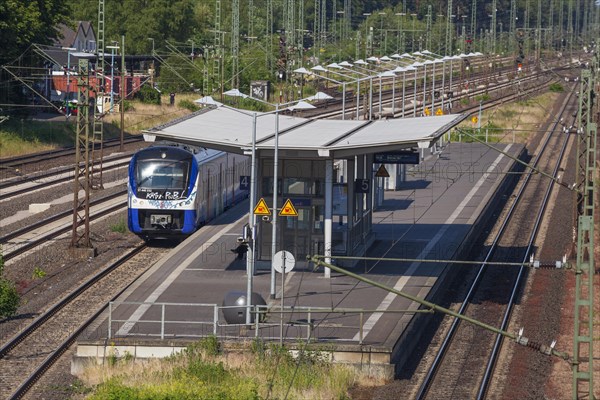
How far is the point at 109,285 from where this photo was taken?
32469 mm

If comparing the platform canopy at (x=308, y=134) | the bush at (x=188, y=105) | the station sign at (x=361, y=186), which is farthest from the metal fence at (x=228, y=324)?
the bush at (x=188, y=105)

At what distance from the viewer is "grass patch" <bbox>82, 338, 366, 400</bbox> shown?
21.8m

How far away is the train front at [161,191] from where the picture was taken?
36.9m

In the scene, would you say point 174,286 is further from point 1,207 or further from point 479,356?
point 1,207

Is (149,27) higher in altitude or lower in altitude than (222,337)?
higher

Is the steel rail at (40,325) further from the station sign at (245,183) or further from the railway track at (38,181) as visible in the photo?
the railway track at (38,181)

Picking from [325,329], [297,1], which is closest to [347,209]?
[325,329]

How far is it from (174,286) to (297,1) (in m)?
140

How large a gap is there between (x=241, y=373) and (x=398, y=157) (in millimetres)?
12216

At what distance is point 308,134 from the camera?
34.6 m

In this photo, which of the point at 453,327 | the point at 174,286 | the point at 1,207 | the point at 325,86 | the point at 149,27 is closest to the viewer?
the point at 453,327

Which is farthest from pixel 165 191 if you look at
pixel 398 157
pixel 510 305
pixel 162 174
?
pixel 510 305

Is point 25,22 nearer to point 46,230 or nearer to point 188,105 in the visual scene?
point 188,105

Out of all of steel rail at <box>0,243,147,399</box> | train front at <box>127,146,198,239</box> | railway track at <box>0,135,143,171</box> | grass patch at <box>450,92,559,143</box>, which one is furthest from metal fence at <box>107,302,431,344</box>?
grass patch at <box>450,92,559,143</box>
